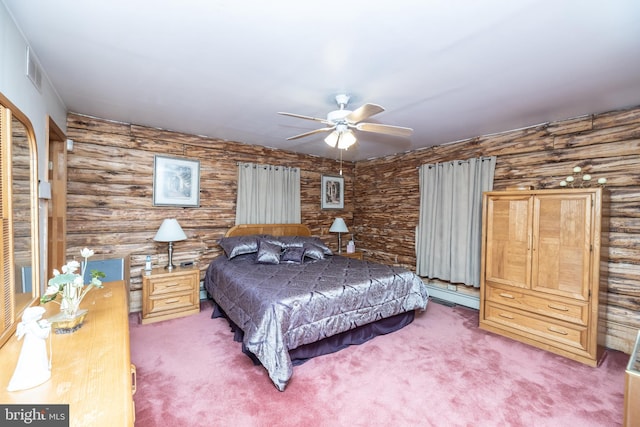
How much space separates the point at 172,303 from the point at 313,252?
196 centimetres

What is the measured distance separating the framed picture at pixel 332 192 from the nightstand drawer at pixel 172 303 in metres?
2.83

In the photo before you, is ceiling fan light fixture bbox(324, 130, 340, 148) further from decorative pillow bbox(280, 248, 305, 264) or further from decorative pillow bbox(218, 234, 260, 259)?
decorative pillow bbox(218, 234, 260, 259)

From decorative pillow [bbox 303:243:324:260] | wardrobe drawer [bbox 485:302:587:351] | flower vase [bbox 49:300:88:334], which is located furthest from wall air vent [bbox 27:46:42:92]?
wardrobe drawer [bbox 485:302:587:351]

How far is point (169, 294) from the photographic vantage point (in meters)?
3.63

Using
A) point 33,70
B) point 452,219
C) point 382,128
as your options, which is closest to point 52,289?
point 33,70

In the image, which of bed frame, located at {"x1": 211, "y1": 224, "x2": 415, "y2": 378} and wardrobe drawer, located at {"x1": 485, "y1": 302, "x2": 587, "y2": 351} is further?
wardrobe drawer, located at {"x1": 485, "y1": 302, "x2": 587, "y2": 351}

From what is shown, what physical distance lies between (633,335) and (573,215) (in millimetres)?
1358

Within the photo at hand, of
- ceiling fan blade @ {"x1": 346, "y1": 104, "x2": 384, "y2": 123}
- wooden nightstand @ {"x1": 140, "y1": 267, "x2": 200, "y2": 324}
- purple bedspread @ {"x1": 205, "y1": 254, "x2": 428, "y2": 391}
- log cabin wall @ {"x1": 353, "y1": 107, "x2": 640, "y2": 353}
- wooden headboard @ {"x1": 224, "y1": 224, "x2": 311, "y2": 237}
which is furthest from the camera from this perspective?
wooden headboard @ {"x1": 224, "y1": 224, "x2": 311, "y2": 237}

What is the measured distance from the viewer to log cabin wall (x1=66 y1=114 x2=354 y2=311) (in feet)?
11.4

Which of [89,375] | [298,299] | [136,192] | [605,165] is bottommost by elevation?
[298,299]

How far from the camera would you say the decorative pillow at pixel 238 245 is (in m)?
4.05

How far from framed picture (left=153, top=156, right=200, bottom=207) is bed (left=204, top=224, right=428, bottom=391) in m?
0.84

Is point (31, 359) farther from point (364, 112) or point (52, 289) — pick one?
point (364, 112)

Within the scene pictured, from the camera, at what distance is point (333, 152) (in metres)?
5.33
